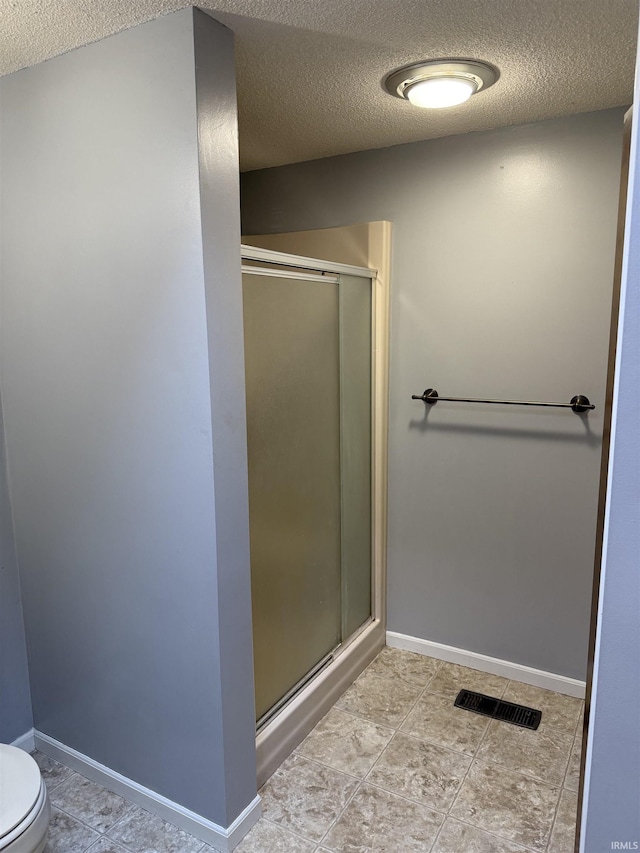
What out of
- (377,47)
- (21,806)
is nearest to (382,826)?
(21,806)

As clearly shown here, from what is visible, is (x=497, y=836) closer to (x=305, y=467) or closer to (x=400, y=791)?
(x=400, y=791)

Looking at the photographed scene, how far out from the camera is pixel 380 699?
237 centimetres

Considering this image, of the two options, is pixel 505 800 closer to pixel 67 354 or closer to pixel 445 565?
pixel 445 565

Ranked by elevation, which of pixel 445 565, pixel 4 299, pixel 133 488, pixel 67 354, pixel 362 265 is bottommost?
pixel 445 565

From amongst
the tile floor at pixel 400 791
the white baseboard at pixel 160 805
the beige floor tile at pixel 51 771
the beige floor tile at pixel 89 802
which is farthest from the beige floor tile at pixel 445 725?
the beige floor tile at pixel 51 771

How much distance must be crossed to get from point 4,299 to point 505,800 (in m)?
2.20

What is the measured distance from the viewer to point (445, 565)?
8.39 ft

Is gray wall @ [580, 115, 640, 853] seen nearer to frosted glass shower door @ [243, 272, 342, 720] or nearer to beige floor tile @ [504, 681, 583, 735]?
frosted glass shower door @ [243, 272, 342, 720]

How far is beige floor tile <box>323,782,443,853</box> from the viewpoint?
1.69 meters

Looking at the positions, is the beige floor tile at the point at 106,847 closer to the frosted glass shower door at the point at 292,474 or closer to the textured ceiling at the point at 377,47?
the frosted glass shower door at the point at 292,474

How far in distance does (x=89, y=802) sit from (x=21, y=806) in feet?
1.71

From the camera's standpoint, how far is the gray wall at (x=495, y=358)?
2.14 m

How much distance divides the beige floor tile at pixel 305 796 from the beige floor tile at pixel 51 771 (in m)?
0.67

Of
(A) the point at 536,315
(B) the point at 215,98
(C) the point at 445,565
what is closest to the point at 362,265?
(A) the point at 536,315
